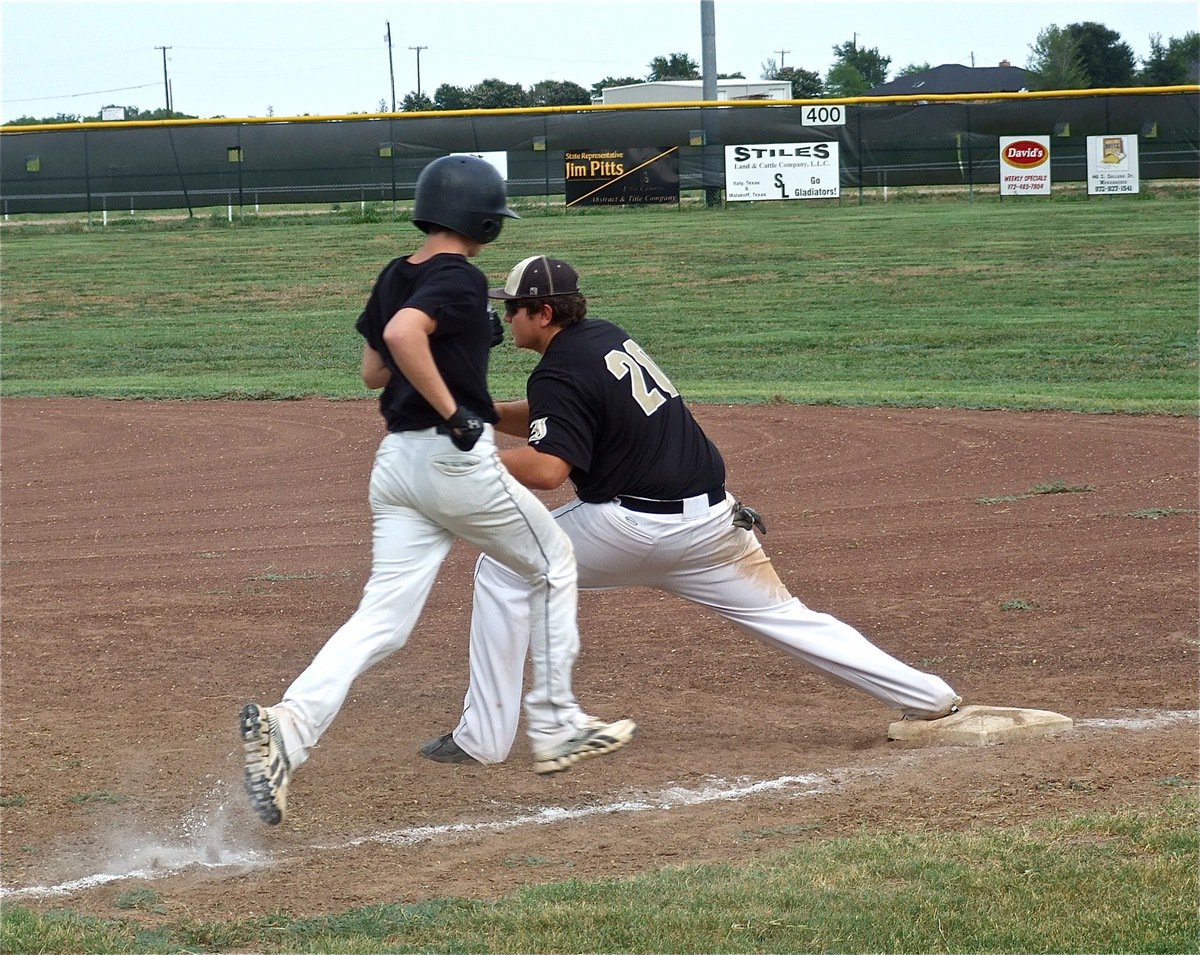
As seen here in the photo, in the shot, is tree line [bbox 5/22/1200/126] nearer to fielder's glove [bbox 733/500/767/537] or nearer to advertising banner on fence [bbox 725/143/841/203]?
advertising banner on fence [bbox 725/143/841/203]

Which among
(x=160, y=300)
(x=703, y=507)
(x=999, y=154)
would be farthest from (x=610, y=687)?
(x=999, y=154)

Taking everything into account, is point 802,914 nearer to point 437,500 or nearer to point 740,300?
point 437,500

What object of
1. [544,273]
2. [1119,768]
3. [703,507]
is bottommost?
[1119,768]

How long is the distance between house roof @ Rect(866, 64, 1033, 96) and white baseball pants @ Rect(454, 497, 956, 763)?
216ft

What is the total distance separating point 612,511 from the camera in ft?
17.4

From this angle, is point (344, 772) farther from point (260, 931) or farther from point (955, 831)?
point (955, 831)

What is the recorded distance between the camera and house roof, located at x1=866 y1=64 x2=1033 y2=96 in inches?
2721

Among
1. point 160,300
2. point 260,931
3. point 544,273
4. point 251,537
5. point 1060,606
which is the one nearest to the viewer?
point 260,931

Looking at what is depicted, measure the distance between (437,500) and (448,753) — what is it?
132 centimetres

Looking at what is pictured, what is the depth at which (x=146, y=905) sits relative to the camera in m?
4.23

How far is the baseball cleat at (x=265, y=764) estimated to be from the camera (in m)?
4.25

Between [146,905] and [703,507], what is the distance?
2.25 metres

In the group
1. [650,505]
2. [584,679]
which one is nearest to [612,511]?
[650,505]

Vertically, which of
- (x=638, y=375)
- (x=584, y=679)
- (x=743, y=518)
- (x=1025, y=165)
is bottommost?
(x=584, y=679)
